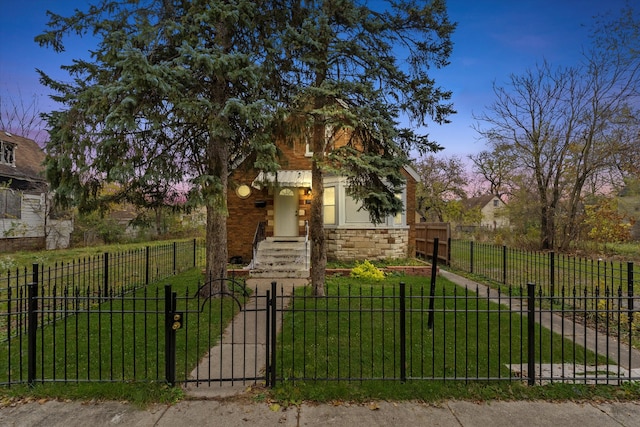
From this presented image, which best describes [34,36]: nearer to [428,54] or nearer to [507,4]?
[428,54]

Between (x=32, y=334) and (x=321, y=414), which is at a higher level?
(x=32, y=334)

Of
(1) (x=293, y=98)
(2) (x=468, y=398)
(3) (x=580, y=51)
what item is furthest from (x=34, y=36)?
(3) (x=580, y=51)

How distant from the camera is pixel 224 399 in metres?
3.69

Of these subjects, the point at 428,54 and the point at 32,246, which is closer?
the point at 428,54

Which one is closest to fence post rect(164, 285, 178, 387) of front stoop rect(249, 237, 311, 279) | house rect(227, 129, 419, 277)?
front stoop rect(249, 237, 311, 279)

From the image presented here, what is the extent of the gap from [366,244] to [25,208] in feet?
67.1

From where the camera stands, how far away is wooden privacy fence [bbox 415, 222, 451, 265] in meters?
14.0

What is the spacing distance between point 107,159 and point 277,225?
7748 mm

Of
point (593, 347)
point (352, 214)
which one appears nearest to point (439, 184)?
point (352, 214)

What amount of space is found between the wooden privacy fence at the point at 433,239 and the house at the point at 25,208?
21.0 meters

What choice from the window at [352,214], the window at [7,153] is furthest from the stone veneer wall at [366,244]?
the window at [7,153]

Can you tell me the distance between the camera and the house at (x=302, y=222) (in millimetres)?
12758

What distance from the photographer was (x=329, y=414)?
3447mm

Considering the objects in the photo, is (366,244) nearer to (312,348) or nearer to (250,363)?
(312,348)
